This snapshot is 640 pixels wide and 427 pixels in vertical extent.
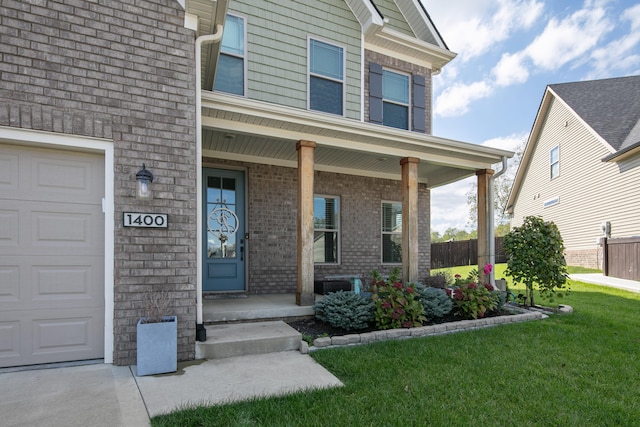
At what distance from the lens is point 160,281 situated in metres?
3.61

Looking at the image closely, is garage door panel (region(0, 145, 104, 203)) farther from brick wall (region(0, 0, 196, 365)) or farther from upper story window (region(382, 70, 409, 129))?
upper story window (region(382, 70, 409, 129))

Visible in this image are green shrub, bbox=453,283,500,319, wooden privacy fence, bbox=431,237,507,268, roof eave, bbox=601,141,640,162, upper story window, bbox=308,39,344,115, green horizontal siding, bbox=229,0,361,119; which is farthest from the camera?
wooden privacy fence, bbox=431,237,507,268

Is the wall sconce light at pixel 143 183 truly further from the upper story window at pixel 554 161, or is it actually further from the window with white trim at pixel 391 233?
the upper story window at pixel 554 161

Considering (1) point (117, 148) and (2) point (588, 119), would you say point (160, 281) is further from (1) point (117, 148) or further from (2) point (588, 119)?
(2) point (588, 119)

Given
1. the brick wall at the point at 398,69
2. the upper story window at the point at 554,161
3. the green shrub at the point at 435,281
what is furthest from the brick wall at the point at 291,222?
the upper story window at the point at 554,161

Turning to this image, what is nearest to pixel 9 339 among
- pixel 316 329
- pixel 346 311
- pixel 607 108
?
pixel 316 329

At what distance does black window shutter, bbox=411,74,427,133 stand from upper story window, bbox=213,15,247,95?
3.80 meters

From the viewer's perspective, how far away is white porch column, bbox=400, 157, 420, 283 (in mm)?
6068

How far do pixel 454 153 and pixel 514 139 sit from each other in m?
21.8

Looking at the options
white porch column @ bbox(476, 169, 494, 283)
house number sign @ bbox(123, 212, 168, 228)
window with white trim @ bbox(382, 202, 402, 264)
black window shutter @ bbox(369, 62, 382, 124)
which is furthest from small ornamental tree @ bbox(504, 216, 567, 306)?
house number sign @ bbox(123, 212, 168, 228)

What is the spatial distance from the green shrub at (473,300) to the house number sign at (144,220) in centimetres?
442

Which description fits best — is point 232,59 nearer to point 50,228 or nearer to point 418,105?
point 418,105

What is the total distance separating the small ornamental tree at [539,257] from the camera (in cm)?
623

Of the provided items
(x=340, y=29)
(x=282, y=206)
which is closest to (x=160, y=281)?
(x=282, y=206)
